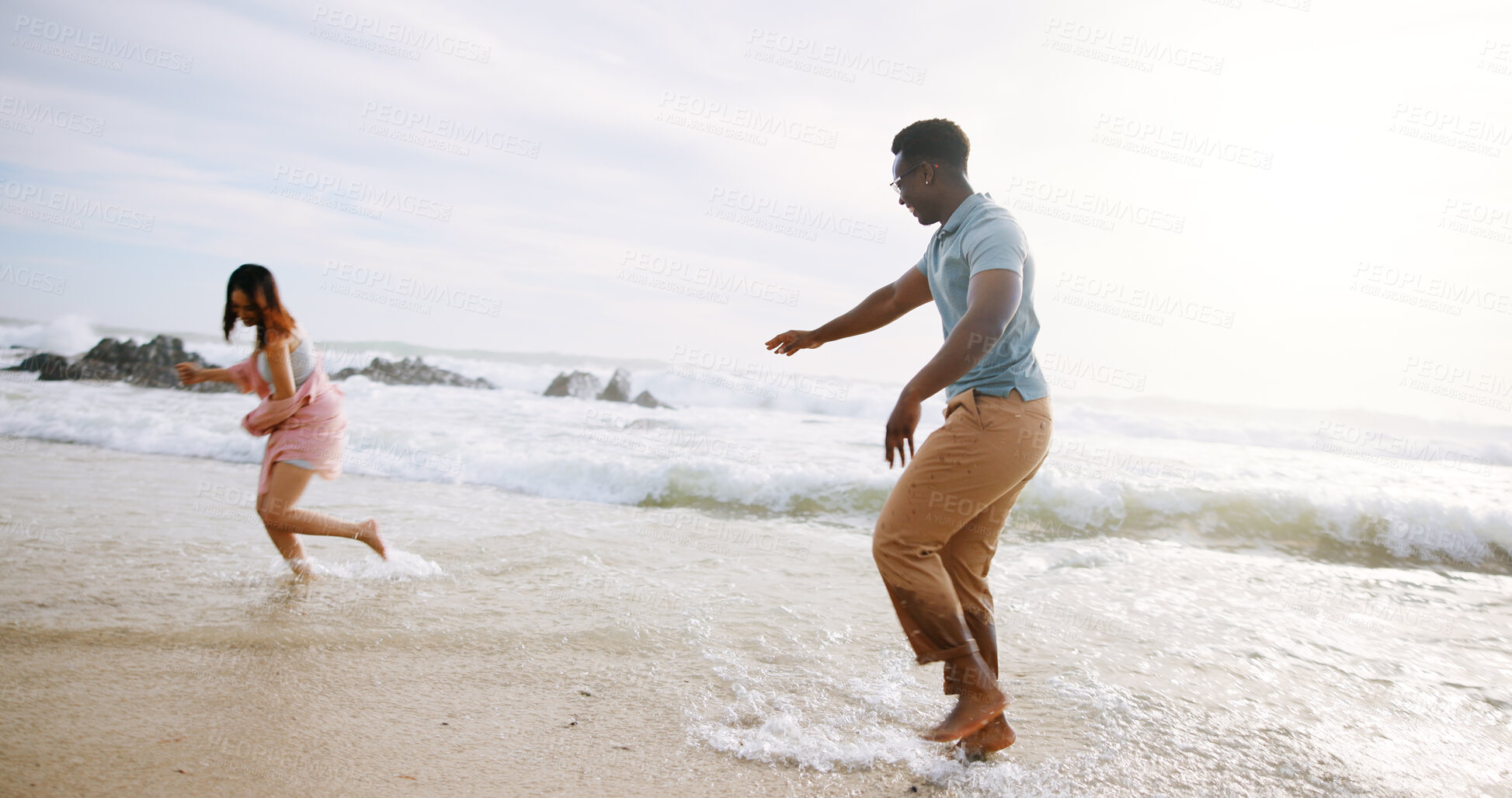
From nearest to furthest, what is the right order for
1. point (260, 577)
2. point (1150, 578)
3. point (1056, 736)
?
point (1056, 736) < point (260, 577) < point (1150, 578)

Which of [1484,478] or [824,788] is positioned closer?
[824,788]

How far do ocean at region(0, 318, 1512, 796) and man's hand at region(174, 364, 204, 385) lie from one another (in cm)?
101

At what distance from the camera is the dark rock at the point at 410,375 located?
55.3 feet

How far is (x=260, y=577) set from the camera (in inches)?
167

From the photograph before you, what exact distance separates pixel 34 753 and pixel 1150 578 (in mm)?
5717

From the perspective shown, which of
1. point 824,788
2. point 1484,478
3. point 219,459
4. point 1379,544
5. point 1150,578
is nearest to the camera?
point 824,788

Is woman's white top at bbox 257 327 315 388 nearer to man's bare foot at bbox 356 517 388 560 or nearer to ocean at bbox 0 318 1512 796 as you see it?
man's bare foot at bbox 356 517 388 560

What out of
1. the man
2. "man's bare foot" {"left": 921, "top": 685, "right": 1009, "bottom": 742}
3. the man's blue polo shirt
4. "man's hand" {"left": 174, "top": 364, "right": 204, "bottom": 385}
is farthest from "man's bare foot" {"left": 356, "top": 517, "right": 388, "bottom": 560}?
the man's blue polo shirt

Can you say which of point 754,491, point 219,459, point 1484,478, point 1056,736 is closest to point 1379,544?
point 1484,478

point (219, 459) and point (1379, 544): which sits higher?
point (1379, 544)

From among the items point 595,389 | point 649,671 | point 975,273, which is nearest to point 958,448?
point 975,273

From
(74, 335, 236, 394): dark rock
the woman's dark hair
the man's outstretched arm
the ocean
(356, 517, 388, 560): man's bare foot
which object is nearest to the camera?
the ocean

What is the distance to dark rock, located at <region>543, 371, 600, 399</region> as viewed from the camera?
54.0ft

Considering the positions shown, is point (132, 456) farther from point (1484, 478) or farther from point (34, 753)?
point (1484, 478)
